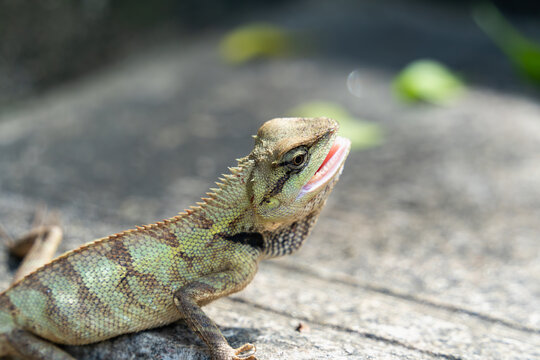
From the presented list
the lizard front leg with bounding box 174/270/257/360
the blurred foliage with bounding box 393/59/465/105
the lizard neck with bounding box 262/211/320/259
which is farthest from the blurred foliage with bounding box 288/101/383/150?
the lizard front leg with bounding box 174/270/257/360

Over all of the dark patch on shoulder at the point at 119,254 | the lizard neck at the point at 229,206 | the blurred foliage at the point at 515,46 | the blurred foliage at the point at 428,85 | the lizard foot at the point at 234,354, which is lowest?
the lizard foot at the point at 234,354

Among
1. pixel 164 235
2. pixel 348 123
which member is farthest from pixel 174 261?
pixel 348 123

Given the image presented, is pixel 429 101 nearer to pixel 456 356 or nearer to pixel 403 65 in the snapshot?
pixel 403 65

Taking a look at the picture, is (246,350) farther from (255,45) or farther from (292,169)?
(255,45)

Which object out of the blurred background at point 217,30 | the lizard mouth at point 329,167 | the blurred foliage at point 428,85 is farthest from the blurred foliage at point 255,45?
the lizard mouth at point 329,167

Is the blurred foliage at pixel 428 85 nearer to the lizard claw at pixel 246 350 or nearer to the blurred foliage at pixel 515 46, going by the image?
the blurred foliage at pixel 515 46
